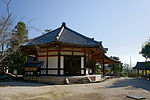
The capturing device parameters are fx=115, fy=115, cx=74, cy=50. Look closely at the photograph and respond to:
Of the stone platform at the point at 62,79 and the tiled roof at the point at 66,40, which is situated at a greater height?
the tiled roof at the point at 66,40

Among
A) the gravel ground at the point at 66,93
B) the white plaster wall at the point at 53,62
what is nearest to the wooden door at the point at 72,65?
the white plaster wall at the point at 53,62

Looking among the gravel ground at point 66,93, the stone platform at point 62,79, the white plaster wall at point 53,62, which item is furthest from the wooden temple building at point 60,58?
the gravel ground at point 66,93

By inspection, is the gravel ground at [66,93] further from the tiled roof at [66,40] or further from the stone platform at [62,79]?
the tiled roof at [66,40]

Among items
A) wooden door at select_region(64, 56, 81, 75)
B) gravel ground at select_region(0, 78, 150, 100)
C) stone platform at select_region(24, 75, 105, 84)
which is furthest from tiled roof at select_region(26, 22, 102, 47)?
gravel ground at select_region(0, 78, 150, 100)

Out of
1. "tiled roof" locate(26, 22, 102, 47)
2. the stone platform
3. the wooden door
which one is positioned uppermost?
"tiled roof" locate(26, 22, 102, 47)

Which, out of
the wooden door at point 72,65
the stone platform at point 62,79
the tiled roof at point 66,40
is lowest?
the stone platform at point 62,79

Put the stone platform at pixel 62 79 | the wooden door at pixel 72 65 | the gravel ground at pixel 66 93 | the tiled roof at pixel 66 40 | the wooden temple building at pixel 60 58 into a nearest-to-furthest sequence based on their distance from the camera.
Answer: the gravel ground at pixel 66 93
the stone platform at pixel 62 79
the tiled roof at pixel 66 40
the wooden temple building at pixel 60 58
the wooden door at pixel 72 65

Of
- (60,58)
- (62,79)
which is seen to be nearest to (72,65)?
(60,58)

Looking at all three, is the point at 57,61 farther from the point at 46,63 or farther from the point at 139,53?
the point at 139,53

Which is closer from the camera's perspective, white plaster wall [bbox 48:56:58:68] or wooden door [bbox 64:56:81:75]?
white plaster wall [bbox 48:56:58:68]

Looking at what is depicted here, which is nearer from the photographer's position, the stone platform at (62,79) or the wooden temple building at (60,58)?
the stone platform at (62,79)

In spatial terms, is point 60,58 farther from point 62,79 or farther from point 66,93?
point 66,93

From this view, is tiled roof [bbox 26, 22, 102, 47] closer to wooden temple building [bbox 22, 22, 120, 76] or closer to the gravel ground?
wooden temple building [bbox 22, 22, 120, 76]

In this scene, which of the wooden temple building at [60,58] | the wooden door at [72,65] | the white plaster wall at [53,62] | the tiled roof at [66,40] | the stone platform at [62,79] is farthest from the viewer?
the wooden door at [72,65]
